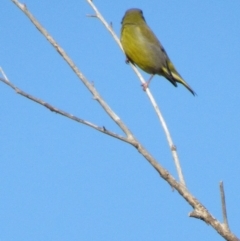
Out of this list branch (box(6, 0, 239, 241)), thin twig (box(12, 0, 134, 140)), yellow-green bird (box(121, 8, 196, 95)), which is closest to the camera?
branch (box(6, 0, 239, 241))

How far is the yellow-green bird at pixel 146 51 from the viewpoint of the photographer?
343 inches

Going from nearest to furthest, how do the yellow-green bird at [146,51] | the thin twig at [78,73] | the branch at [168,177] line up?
the branch at [168,177] < the thin twig at [78,73] < the yellow-green bird at [146,51]

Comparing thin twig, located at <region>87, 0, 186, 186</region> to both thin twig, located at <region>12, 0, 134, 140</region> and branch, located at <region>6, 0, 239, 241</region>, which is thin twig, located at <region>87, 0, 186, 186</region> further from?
thin twig, located at <region>12, 0, 134, 140</region>

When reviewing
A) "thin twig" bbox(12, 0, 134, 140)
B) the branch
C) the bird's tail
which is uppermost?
the bird's tail

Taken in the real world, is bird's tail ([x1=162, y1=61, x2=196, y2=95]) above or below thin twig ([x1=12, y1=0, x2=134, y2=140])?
above

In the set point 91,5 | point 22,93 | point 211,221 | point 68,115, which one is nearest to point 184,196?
point 211,221

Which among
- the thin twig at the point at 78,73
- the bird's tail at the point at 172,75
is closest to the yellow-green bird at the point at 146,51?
the bird's tail at the point at 172,75

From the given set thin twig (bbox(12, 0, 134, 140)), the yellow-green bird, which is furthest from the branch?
the yellow-green bird

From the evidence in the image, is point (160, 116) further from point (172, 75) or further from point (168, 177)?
point (172, 75)

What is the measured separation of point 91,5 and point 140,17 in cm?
415

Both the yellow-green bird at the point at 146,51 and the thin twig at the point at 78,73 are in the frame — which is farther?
the yellow-green bird at the point at 146,51

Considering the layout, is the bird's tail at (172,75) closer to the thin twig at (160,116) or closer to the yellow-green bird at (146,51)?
the yellow-green bird at (146,51)

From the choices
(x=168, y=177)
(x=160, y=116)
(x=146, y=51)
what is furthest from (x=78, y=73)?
(x=146, y=51)

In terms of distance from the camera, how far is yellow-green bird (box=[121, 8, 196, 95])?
8711mm
